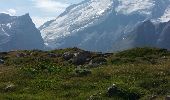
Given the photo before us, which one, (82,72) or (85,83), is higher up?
(82,72)

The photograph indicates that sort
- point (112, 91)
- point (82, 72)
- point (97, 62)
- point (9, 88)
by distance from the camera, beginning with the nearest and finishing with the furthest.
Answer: point (112, 91) < point (9, 88) < point (82, 72) < point (97, 62)

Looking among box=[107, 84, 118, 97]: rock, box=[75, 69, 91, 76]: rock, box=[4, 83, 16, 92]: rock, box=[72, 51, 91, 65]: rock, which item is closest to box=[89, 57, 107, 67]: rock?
box=[72, 51, 91, 65]: rock

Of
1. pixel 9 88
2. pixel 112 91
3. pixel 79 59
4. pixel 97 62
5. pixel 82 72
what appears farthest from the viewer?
pixel 79 59

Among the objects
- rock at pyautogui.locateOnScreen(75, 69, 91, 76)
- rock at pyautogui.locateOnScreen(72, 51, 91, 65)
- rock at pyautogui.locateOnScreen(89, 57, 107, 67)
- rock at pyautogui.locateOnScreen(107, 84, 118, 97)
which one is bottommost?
rock at pyautogui.locateOnScreen(107, 84, 118, 97)

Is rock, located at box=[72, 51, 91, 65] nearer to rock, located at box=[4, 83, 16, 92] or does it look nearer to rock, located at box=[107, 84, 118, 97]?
rock, located at box=[4, 83, 16, 92]

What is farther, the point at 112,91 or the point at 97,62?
the point at 97,62

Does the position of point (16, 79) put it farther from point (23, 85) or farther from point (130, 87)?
point (130, 87)

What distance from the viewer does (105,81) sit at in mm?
39188

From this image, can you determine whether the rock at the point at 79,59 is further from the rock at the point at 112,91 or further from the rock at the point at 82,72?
the rock at the point at 112,91

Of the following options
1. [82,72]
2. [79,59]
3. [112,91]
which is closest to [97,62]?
[79,59]

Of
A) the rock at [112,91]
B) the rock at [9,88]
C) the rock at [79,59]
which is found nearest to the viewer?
the rock at [112,91]

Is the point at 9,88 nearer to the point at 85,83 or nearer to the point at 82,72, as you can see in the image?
the point at 85,83

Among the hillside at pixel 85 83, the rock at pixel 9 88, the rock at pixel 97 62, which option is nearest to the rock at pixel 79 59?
the rock at pixel 97 62

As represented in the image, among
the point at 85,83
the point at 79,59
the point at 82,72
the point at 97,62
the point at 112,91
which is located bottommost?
the point at 112,91
